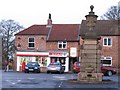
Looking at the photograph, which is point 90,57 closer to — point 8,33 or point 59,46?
point 59,46

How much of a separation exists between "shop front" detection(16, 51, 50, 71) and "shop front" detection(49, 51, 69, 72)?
2.51ft

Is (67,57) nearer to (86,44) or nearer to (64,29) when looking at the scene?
(64,29)

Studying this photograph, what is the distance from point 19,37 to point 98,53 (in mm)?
31868

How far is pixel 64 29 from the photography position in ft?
202

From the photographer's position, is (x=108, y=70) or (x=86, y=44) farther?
(x=108, y=70)

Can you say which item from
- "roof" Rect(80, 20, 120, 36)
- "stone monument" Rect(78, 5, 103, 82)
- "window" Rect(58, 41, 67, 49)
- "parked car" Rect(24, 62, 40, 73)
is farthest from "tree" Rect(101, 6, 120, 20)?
"stone monument" Rect(78, 5, 103, 82)

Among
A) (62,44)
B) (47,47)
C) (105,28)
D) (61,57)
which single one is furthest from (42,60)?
(105,28)

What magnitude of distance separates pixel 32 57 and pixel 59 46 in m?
4.43

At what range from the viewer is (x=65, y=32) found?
60.2 meters

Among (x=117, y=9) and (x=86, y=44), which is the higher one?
(x=117, y=9)

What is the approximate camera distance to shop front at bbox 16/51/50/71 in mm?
57003

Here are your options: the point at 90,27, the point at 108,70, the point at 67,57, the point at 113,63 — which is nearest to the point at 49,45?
the point at 67,57

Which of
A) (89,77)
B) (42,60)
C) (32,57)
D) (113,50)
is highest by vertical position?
(113,50)

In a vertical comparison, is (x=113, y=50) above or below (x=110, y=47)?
below
